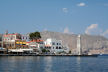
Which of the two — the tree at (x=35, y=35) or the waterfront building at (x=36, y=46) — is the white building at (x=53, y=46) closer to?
the waterfront building at (x=36, y=46)

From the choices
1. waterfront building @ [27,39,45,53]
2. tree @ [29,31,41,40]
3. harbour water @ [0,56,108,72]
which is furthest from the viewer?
tree @ [29,31,41,40]

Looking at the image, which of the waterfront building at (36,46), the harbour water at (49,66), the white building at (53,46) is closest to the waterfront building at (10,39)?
the waterfront building at (36,46)

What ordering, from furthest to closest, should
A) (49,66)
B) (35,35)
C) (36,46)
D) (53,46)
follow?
(35,35) → (53,46) → (36,46) → (49,66)

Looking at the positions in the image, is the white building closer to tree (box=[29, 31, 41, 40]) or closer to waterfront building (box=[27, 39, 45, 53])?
waterfront building (box=[27, 39, 45, 53])

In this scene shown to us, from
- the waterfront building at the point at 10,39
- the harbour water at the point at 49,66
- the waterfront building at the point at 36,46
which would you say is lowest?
the harbour water at the point at 49,66

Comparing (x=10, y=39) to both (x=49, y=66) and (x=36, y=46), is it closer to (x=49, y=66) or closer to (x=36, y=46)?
(x=36, y=46)

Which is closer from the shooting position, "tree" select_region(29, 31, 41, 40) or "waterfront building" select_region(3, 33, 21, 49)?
"waterfront building" select_region(3, 33, 21, 49)

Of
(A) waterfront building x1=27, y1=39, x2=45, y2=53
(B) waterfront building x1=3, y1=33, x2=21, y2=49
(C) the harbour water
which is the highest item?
(B) waterfront building x1=3, y1=33, x2=21, y2=49

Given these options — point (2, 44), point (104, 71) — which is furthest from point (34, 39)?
point (104, 71)

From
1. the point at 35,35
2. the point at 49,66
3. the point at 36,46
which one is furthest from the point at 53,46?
the point at 49,66

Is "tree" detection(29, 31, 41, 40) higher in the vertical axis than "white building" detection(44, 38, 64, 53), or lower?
higher

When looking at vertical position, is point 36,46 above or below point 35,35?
below

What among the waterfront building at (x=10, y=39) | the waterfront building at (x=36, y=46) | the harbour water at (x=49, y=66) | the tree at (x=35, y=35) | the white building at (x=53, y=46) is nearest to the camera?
the harbour water at (x=49, y=66)

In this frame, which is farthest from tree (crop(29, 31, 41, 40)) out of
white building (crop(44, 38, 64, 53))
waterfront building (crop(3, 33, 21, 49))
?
waterfront building (crop(3, 33, 21, 49))
